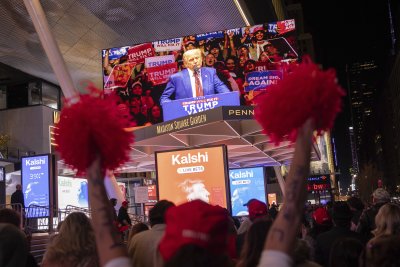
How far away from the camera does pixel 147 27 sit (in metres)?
27.5

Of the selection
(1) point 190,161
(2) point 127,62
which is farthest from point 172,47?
(1) point 190,161

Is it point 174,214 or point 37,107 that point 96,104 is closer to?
point 174,214

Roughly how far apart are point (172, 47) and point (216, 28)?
7145 mm

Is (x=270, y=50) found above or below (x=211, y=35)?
below

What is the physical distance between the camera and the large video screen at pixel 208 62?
2070 centimetres

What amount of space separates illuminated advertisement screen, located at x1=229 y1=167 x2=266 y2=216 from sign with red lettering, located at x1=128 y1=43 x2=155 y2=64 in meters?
8.25

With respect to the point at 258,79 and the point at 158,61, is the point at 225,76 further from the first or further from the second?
the point at 158,61

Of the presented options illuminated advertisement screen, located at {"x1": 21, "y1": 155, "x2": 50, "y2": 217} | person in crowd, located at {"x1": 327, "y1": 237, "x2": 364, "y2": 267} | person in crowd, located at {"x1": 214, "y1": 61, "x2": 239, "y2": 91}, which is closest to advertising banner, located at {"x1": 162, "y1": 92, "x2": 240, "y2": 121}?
person in crowd, located at {"x1": 214, "y1": 61, "x2": 239, "y2": 91}

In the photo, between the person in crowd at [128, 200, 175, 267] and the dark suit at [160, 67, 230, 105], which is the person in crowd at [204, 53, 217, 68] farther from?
the person in crowd at [128, 200, 175, 267]

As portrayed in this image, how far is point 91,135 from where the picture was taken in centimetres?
214

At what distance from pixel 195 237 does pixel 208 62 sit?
20.1m

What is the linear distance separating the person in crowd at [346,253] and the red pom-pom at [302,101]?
1.98 metres

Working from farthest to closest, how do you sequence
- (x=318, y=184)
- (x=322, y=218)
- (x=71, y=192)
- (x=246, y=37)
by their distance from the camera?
(x=318, y=184) → (x=71, y=192) → (x=246, y=37) → (x=322, y=218)

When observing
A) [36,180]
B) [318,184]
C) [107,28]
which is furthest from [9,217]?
[318,184]
